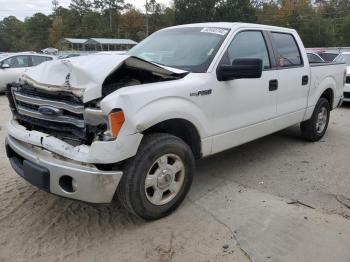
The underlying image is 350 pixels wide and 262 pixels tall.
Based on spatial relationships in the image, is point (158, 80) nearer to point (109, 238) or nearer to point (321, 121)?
point (109, 238)

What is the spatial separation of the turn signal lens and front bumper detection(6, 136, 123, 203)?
1.09 ft

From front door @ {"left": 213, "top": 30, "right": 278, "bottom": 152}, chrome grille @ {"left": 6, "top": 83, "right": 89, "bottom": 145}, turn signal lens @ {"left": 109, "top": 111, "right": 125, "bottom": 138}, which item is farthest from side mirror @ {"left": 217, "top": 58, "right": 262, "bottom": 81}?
chrome grille @ {"left": 6, "top": 83, "right": 89, "bottom": 145}

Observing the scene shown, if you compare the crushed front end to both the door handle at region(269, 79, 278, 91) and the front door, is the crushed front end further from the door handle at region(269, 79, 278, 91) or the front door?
the door handle at region(269, 79, 278, 91)

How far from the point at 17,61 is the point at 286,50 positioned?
36.6 feet

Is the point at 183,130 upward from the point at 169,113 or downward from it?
downward

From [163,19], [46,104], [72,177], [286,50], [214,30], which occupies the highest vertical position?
[163,19]

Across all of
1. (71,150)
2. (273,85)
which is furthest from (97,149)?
(273,85)

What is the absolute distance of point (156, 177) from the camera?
3.61 meters

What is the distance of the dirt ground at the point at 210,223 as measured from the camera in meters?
3.25

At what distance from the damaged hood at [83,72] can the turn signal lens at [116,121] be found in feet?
0.76

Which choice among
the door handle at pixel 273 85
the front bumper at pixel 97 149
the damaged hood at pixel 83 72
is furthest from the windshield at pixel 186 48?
the front bumper at pixel 97 149

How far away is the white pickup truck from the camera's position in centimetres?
324

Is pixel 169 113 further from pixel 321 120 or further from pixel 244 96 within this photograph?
pixel 321 120

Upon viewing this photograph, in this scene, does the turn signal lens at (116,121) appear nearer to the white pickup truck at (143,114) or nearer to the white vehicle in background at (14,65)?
the white pickup truck at (143,114)
